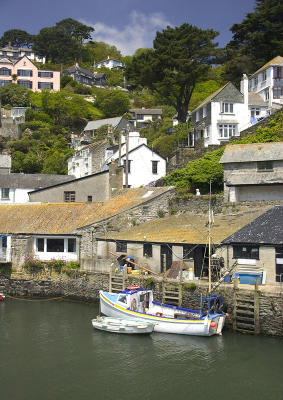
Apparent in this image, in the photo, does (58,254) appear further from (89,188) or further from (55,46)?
(55,46)

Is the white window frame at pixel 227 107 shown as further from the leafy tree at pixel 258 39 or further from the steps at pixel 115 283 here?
the steps at pixel 115 283

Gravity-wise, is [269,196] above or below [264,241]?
above

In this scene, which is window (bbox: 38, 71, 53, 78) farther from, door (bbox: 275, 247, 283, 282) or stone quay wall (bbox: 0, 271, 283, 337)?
door (bbox: 275, 247, 283, 282)

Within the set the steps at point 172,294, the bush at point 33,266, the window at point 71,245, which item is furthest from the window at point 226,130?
the steps at point 172,294

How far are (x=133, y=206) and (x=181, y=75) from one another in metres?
28.9

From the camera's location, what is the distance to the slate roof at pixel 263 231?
90.6 ft

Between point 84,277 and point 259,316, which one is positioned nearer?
point 259,316

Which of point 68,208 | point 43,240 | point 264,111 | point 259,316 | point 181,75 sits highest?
point 181,75

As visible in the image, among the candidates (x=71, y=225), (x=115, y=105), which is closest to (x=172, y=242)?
(x=71, y=225)

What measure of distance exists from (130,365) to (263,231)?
12293 millimetres

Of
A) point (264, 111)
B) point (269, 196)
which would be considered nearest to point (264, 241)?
point (269, 196)

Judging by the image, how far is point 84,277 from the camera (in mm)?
33469

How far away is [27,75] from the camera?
384 ft

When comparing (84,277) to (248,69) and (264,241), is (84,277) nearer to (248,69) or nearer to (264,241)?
(264,241)
